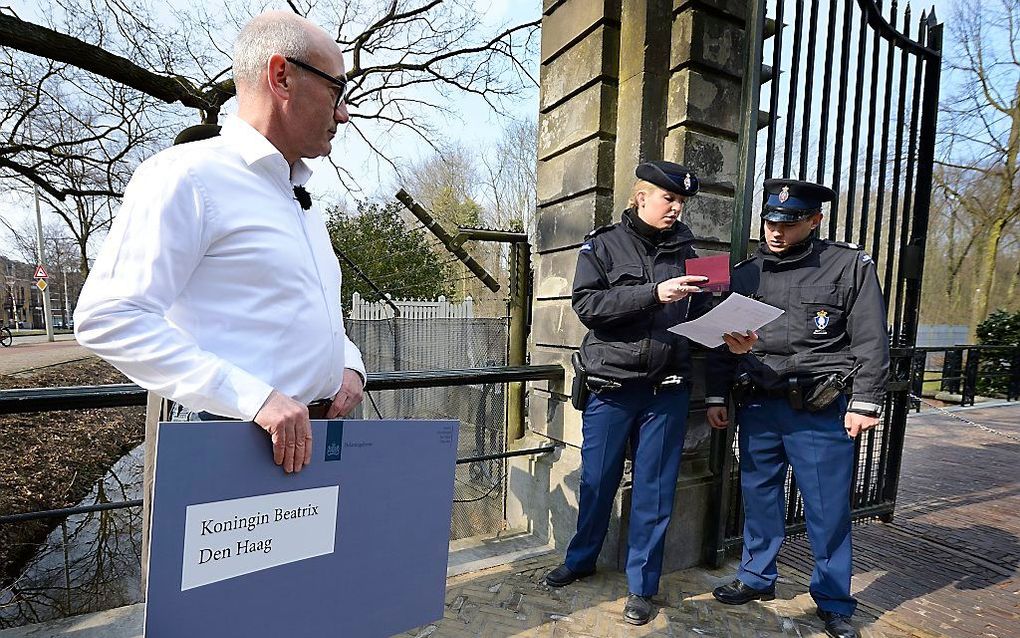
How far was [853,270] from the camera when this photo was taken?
245 cm

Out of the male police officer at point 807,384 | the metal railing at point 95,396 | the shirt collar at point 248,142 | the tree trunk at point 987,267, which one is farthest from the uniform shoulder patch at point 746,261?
the tree trunk at point 987,267

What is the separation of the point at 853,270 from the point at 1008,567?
2428mm

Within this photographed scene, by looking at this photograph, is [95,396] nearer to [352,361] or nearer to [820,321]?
[352,361]

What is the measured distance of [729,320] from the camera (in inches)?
88.1

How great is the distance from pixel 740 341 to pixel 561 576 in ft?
4.88

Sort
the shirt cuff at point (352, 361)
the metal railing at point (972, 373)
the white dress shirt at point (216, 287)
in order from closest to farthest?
1. the white dress shirt at point (216, 287)
2. the shirt cuff at point (352, 361)
3. the metal railing at point (972, 373)

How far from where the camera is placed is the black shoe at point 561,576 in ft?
8.79

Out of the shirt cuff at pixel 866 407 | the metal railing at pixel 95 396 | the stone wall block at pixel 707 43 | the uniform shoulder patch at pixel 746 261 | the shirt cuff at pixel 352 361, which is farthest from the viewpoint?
the stone wall block at pixel 707 43

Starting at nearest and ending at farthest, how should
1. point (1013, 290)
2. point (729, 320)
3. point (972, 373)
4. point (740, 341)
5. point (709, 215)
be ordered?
point (729, 320), point (740, 341), point (709, 215), point (972, 373), point (1013, 290)

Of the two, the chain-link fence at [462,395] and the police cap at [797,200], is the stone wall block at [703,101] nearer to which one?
the police cap at [797,200]

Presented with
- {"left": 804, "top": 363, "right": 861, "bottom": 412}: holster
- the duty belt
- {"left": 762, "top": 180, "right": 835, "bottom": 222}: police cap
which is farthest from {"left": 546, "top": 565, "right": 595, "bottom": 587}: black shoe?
{"left": 762, "top": 180, "right": 835, "bottom": 222}: police cap

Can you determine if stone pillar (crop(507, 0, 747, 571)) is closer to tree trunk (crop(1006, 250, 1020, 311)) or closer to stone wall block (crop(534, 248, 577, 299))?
stone wall block (crop(534, 248, 577, 299))

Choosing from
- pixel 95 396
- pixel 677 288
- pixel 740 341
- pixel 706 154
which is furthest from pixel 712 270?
pixel 95 396

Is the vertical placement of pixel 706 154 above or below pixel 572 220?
above
